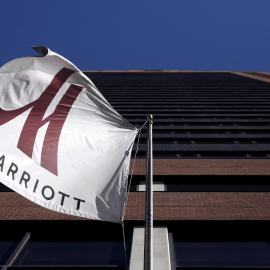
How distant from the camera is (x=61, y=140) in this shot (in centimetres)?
648

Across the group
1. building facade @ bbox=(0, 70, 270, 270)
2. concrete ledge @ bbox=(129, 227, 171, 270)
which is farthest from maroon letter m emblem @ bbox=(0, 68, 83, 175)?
concrete ledge @ bbox=(129, 227, 171, 270)

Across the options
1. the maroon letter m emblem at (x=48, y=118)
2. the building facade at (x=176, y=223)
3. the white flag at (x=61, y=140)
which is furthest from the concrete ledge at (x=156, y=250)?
the maroon letter m emblem at (x=48, y=118)

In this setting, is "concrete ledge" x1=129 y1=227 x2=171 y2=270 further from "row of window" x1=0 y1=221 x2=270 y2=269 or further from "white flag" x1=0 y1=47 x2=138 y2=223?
"white flag" x1=0 y1=47 x2=138 y2=223

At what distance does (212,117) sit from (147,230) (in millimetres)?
22763

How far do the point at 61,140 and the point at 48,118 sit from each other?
1.59ft

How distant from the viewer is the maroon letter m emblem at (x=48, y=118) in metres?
6.18

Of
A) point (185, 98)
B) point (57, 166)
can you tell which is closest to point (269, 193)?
point (57, 166)

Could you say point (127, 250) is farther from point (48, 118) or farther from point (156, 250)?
point (48, 118)

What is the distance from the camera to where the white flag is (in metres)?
5.80

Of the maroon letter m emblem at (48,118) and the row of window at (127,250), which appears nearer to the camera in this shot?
the maroon letter m emblem at (48,118)

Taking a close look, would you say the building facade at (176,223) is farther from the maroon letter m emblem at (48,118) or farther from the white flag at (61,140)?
the maroon letter m emblem at (48,118)

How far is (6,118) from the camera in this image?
6352mm

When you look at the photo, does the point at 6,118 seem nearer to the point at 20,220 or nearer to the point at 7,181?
the point at 7,181

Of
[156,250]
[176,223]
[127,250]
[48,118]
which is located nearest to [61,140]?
[48,118]
